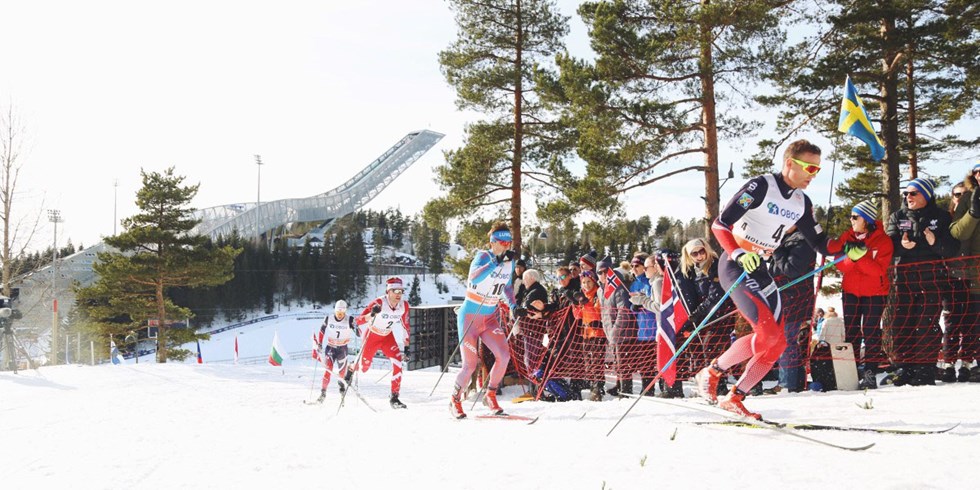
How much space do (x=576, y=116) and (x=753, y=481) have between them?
13974mm

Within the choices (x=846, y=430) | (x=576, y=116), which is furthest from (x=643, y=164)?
(x=846, y=430)

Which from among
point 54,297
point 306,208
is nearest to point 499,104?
point 54,297

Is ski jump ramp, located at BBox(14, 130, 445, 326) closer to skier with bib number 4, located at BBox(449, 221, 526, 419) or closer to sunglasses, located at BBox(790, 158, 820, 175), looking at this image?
skier with bib number 4, located at BBox(449, 221, 526, 419)

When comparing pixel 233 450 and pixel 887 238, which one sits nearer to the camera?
pixel 233 450

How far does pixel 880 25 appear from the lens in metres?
15.3

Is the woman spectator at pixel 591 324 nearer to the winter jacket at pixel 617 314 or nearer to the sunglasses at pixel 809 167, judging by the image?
the winter jacket at pixel 617 314

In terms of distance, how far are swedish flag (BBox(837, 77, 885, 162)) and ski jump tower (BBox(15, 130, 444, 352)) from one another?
177ft

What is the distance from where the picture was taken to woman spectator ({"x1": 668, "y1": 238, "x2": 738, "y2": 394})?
7090 millimetres

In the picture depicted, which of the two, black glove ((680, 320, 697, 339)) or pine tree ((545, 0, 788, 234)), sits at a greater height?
pine tree ((545, 0, 788, 234))

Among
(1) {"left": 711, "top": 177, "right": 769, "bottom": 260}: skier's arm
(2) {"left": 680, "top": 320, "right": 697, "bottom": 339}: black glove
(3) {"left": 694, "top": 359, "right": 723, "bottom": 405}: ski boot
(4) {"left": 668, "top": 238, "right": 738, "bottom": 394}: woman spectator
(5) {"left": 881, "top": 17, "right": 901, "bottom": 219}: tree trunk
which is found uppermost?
(5) {"left": 881, "top": 17, "right": 901, "bottom": 219}: tree trunk

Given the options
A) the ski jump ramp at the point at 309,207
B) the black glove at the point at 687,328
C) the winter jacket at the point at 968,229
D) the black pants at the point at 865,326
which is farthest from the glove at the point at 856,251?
the ski jump ramp at the point at 309,207

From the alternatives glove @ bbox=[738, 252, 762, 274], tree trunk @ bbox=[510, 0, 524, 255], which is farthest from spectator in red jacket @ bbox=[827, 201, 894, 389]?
tree trunk @ bbox=[510, 0, 524, 255]

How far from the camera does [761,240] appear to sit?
4.76 meters

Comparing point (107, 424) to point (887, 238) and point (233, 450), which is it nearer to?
point (233, 450)
